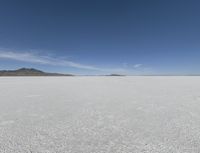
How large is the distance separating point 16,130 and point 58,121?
683 mm

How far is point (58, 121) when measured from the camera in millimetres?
2742

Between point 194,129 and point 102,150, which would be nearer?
point 102,150

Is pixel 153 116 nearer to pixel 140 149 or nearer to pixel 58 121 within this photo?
pixel 140 149

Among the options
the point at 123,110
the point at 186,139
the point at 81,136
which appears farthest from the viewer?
the point at 123,110

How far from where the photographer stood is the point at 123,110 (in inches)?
137

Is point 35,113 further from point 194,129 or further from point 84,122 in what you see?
point 194,129

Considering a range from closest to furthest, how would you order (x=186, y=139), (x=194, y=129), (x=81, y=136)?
1. (x=186, y=139)
2. (x=81, y=136)
3. (x=194, y=129)

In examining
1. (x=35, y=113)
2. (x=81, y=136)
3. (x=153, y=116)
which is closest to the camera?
(x=81, y=136)

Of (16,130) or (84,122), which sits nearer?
(16,130)

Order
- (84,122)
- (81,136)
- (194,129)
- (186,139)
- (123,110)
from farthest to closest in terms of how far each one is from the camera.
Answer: (123,110)
(84,122)
(194,129)
(81,136)
(186,139)

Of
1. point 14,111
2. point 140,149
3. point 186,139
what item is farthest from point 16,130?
point 186,139

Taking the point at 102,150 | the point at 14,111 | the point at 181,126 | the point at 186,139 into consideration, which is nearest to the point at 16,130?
the point at 14,111

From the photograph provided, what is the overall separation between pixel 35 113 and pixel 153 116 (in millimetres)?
2511

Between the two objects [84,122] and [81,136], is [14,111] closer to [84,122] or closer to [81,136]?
[84,122]
